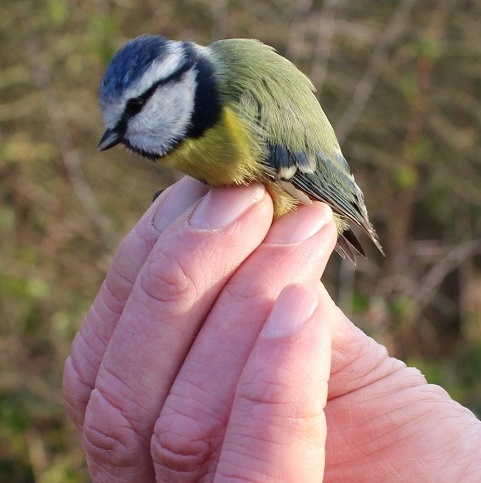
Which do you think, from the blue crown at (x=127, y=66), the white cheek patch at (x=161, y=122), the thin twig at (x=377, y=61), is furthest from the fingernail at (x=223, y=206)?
the thin twig at (x=377, y=61)

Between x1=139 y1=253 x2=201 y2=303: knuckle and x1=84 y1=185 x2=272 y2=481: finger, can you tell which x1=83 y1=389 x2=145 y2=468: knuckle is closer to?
x1=84 y1=185 x2=272 y2=481: finger

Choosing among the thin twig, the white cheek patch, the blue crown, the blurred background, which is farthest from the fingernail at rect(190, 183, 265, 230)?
the thin twig

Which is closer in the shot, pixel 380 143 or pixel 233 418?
pixel 233 418

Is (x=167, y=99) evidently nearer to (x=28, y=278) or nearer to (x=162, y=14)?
(x=28, y=278)

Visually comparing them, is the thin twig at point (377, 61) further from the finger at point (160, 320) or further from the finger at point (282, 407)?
the finger at point (282, 407)

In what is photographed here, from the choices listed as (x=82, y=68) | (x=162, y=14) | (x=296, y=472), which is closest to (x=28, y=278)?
(x=82, y=68)

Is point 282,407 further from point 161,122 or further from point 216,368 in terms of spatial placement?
point 161,122

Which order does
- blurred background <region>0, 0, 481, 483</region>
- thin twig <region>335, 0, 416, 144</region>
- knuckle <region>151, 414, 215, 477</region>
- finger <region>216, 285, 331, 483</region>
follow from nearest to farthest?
finger <region>216, 285, 331, 483</region>, knuckle <region>151, 414, 215, 477</region>, blurred background <region>0, 0, 481, 483</region>, thin twig <region>335, 0, 416, 144</region>
